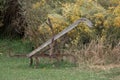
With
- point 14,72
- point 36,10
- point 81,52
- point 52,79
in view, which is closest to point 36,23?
point 36,10

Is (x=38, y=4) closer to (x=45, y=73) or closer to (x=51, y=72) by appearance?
(x=51, y=72)

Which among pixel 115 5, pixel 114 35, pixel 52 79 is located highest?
pixel 115 5

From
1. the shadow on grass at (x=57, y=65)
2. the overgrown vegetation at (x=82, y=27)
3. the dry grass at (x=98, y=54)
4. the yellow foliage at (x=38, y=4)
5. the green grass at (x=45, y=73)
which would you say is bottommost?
the green grass at (x=45, y=73)

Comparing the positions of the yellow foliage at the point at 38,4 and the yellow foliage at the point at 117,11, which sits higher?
the yellow foliage at the point at 38,4

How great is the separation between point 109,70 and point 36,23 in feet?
18.4

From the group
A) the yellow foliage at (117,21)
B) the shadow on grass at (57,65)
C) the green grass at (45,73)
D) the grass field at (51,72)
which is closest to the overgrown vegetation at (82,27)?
the yellow foliage at (117,21)

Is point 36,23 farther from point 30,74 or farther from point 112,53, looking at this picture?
point 30,74

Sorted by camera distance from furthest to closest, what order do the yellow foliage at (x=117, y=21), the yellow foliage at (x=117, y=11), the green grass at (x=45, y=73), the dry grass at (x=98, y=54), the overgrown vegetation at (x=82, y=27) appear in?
the yellow foliage at (x=117, y=11)
the yellow foliage at (x=117, y=21)
the overgrown vegetation at (x=82, y=27)
the dry grass at (x=98, y=54)
the green grass at (x=45, y=73)

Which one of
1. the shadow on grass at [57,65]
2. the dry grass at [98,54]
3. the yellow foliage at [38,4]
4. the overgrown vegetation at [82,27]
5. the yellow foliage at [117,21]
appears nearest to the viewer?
the shadow on grass at [57,65]

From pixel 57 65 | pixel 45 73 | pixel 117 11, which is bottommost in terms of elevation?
pixel 45 73

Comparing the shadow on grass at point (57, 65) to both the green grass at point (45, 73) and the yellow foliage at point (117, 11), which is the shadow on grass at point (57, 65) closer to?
the green grass at point (45, 73)

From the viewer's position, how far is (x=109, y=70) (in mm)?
13391

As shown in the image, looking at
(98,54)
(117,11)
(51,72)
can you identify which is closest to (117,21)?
(117,11)

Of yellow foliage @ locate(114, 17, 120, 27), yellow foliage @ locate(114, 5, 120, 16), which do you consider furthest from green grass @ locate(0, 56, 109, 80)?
yellow foliage @ locate(114, 5, 120, 16)
